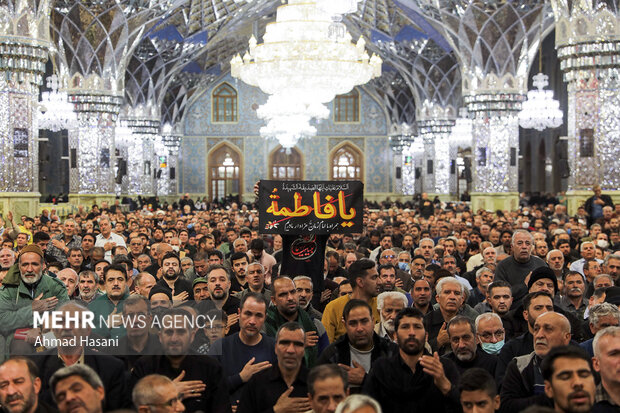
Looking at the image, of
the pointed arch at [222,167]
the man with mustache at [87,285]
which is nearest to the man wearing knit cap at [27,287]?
the man with mustache at [87,285]

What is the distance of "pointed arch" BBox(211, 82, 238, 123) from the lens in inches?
1580

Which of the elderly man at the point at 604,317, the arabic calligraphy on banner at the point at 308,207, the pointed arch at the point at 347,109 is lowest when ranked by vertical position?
the elderly man at the point at 604,317

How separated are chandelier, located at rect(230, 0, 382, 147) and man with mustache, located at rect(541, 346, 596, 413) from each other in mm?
13203

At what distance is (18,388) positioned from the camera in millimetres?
3838

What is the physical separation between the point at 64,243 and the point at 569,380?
873cm

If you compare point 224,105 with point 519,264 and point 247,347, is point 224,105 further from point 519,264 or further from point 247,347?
point 247,347

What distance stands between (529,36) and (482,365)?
64.6 ft

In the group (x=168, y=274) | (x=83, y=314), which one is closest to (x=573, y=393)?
(x=83, y=314)

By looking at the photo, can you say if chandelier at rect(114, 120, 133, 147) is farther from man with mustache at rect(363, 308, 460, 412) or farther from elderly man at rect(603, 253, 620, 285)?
man with mustache at rect(363, 308, 460, 412)

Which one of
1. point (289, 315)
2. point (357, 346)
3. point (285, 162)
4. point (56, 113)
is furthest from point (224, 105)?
point (357, 346)

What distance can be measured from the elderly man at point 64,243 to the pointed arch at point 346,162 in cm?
2831

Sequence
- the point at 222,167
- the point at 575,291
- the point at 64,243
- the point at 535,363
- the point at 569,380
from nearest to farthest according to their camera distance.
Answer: the point at 569,380
the point at 535,363
the point at 575,291
the point at 64,243
the point at 222,167

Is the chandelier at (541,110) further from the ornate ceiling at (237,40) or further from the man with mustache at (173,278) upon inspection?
the man with mustache at (173,278)

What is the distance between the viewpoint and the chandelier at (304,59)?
16609 mm
